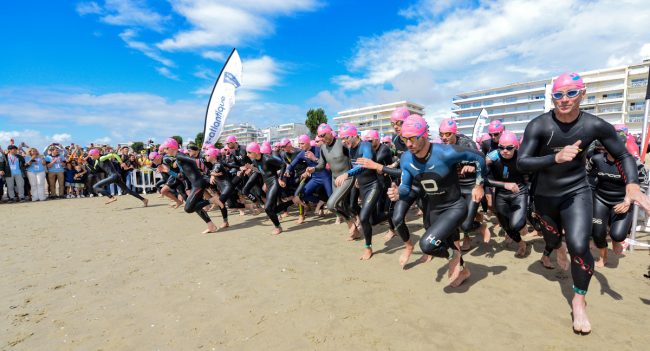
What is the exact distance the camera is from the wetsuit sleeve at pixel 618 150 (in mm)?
2908

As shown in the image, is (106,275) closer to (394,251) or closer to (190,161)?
(190,161)

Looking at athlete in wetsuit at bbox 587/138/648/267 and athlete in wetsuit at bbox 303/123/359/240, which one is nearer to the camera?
athlete in wetsuit at bbox 587/138/648/267

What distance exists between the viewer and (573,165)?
319 centimetres

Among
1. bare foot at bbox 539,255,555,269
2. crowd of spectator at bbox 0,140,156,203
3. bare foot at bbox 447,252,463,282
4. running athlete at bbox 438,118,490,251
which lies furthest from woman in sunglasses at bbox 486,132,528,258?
crowd of spectator at bbox 0,140,156,203

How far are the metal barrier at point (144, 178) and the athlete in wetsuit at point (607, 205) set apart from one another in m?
17.0

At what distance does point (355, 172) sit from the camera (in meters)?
5.59

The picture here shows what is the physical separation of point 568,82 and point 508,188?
2.30 metres

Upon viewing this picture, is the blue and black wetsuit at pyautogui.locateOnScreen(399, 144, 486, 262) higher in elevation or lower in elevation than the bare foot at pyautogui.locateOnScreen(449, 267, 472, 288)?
higher

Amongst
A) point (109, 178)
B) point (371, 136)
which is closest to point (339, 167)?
point (371, 136)

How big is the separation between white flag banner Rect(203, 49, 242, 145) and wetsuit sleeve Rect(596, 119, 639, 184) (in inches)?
402

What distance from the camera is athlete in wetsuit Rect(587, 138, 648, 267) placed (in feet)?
14.3

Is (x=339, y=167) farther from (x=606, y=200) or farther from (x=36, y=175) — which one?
(x=36, y=175)

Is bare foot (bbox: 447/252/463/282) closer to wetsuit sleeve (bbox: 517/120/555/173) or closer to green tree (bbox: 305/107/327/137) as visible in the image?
wetsuit sleeve (bbox: 517/120/555/173)

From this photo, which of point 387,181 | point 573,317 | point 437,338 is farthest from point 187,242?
point 573,317
